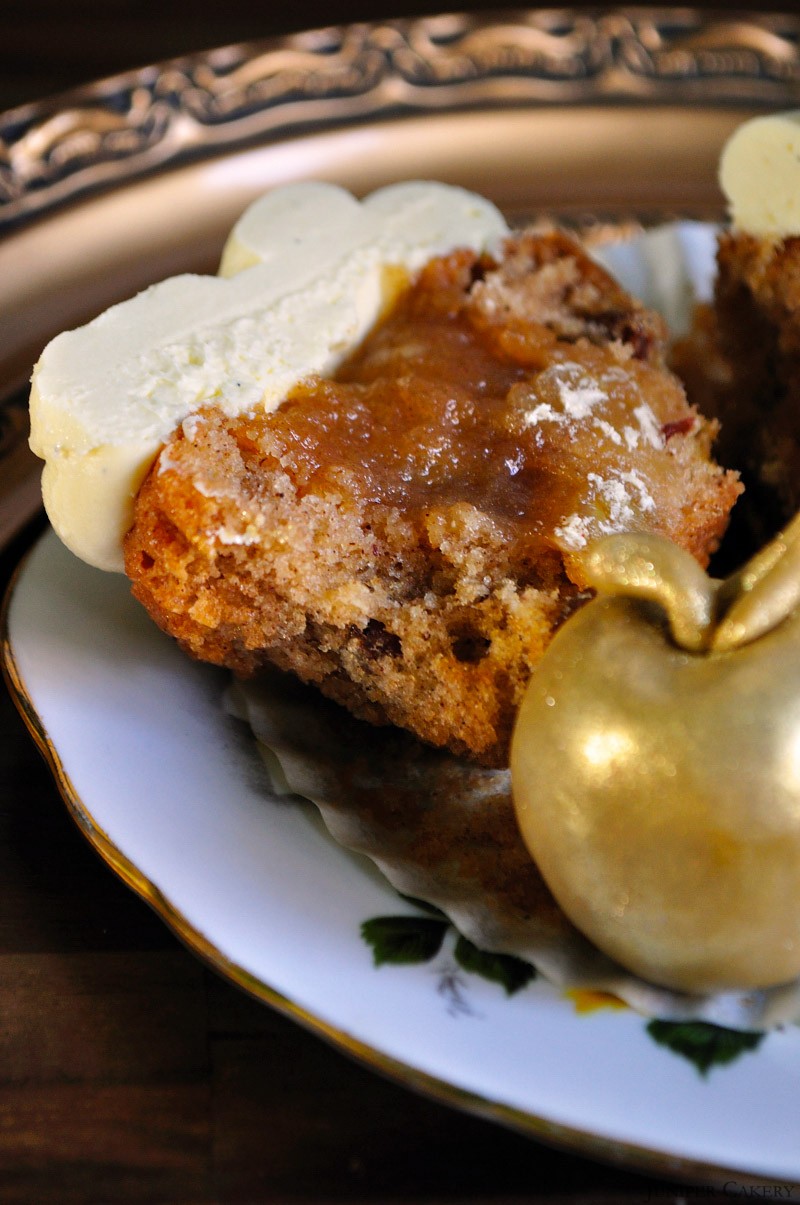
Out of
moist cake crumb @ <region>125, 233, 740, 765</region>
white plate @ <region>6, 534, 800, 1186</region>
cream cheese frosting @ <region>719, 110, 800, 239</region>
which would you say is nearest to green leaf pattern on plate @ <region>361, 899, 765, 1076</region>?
white plate @ <region>6, 534, 800, 1186</region>

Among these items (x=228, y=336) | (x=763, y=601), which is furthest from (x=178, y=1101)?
(x=228, y=336)

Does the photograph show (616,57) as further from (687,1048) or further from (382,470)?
(687,1048)

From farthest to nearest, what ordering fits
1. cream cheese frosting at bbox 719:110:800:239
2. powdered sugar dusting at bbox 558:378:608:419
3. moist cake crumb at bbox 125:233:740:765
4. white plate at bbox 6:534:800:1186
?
cream cheese frosting at bbox 719:110:800:239, powdered sugar dusting at bbox 558:378:608:419, moist cake crumb at bbox 125:233:740:765, white plate at bbox 6:534:800:1186

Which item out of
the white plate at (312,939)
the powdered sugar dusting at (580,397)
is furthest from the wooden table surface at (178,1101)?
the powdered sugar dusting at (580,397)

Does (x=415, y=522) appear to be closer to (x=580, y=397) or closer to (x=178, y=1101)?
(x=580, y=397)

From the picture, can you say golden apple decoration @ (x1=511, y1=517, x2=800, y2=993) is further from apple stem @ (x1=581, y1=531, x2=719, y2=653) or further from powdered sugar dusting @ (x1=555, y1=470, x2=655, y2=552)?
powdered sugar dusting @ (x1=555, y1=470, x2=655, y2=552)

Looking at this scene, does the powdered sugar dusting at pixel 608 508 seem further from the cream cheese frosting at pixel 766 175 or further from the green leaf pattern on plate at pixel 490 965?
the cream cheese frosting at pixel 766 175
